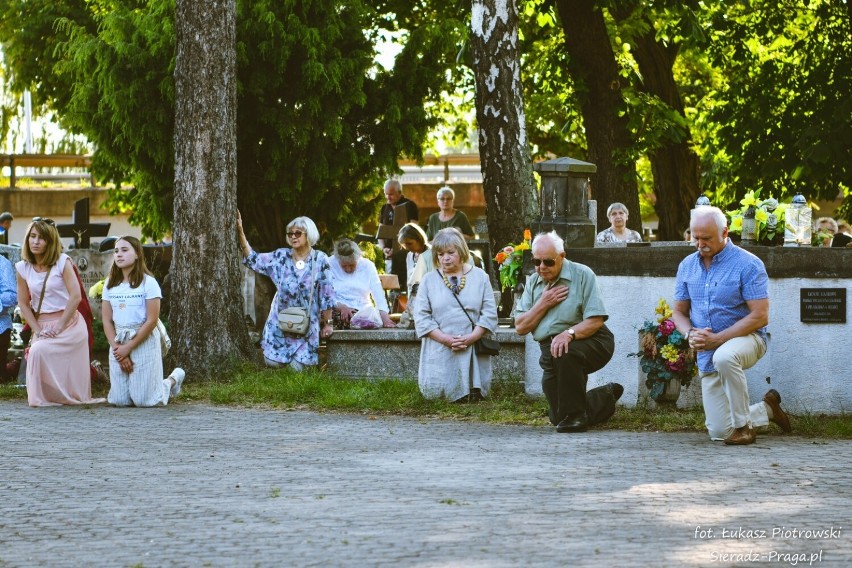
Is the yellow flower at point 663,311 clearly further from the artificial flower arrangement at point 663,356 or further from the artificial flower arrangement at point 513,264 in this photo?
the artificial flower arrangement at point 513,264

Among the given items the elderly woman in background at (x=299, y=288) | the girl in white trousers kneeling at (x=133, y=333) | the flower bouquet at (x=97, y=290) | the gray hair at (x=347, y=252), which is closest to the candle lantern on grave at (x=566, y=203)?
the elderly woman in background at (x=299, y=288)

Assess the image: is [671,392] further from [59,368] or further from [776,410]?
[59,368]

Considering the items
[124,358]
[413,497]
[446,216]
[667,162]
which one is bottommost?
[413,497]

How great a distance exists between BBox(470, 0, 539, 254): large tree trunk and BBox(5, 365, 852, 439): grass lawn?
9.14ft

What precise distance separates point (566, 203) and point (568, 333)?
2708 millimetres

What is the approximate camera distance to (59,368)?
13.6 meters

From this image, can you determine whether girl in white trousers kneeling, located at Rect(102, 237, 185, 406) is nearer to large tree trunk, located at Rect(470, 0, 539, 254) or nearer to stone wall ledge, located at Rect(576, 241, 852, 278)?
stone wall ledge, located at Rect(576, 241, 852, 278)

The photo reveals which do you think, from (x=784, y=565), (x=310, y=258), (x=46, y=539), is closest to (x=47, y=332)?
(x=310, y=258)

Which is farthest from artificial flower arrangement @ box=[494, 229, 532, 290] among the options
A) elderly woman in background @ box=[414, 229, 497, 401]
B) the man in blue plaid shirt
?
the man in blue plaid shirt

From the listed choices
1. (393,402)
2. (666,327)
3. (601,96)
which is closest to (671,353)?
(666,327)

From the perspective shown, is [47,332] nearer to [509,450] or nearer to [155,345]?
[155,345]

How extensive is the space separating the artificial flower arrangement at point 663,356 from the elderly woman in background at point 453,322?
1609mm

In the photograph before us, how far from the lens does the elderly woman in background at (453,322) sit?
494 inches

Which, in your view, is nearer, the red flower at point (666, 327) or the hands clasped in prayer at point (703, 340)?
the hands clasped in prayer at point (703, 340)
